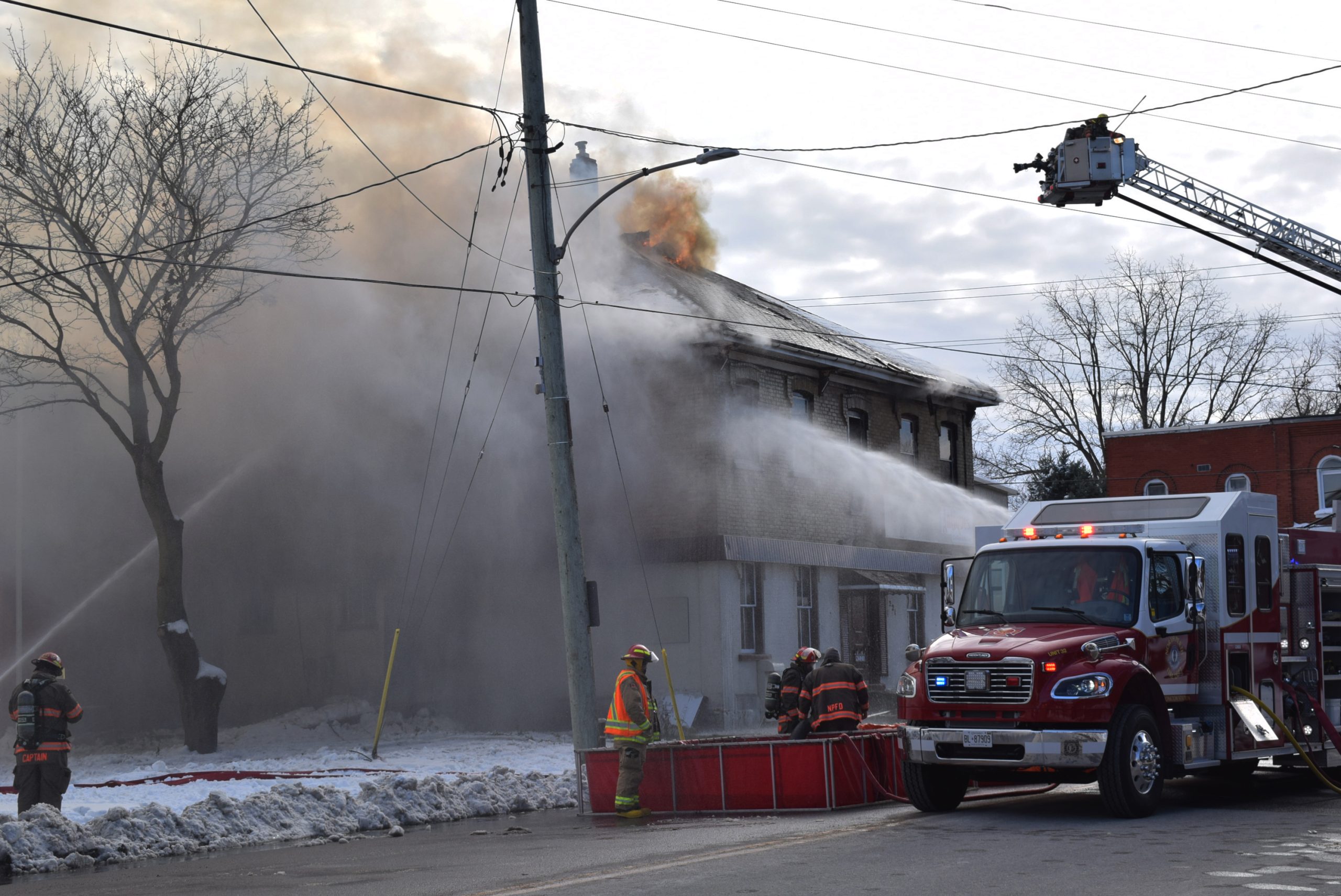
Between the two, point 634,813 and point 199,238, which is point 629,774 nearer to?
point 634,813

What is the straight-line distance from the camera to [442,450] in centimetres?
2406

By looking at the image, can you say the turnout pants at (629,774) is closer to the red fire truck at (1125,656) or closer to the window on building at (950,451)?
the red fire truck at (1125,656)

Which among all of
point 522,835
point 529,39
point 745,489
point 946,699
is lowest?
point 522,835

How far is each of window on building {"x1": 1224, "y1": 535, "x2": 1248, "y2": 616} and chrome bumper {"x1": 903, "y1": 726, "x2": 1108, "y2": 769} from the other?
91.9 inches

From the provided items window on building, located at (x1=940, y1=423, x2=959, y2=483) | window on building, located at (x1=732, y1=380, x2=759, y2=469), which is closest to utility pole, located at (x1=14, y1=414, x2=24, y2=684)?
window on building, located at (x1=732, y1=380, x2=759, y2=469)

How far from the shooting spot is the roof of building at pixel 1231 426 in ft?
131

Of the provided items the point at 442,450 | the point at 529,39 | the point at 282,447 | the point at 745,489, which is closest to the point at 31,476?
the point at 282,447

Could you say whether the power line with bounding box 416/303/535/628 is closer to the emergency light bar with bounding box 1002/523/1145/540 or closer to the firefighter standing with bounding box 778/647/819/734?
the firefighter standing with bounding box 778/647/819/734

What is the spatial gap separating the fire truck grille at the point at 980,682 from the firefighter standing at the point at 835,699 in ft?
7.08

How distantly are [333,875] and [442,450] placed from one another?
48.8ft

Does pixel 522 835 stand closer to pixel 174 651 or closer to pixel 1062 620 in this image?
pixel 1062 620

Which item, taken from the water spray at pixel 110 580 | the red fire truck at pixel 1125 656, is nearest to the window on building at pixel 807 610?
the water spray at pixel 110 580


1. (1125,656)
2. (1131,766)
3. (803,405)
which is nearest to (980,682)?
(1125,656)

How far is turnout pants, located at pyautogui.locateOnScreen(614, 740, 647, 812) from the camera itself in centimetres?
1298
